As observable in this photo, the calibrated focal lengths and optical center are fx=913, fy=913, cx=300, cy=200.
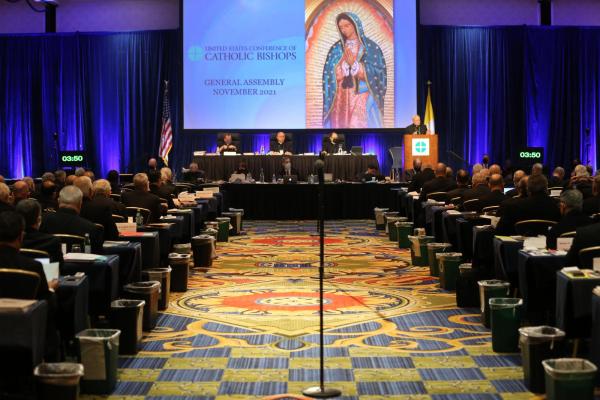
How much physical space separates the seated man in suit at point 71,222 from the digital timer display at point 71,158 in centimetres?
1486

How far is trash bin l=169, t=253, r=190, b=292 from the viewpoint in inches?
368

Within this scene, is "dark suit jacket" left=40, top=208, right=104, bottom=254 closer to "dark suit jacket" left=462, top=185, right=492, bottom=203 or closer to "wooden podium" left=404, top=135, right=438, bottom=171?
"dark suit jacket" left=462, top=185, right=492, bottom=203

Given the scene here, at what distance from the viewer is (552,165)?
2336cm

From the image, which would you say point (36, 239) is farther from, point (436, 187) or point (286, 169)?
point (286, 169)

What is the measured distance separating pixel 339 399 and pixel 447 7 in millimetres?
19568

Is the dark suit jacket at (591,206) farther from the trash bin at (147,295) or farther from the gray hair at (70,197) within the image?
the gray hair at (70,197)

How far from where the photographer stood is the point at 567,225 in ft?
22.6

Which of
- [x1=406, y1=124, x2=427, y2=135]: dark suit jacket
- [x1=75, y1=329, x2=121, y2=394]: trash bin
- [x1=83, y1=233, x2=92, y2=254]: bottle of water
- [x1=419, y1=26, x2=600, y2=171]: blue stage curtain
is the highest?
[x1=419, y1=26, x2=600, y2=171]: blue stage curtain

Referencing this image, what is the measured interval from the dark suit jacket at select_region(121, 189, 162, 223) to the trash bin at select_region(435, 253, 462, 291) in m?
3.33

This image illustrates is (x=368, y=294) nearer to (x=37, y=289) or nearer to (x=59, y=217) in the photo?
(x=59, y=217)

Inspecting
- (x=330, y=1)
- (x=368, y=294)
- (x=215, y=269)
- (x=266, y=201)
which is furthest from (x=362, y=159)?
(x=368, y=294)

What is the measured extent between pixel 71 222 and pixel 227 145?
43.8ft

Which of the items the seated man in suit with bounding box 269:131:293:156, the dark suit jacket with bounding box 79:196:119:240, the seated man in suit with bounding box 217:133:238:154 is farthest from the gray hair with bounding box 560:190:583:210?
the seated man in suit with bounding box 217:133:238:154

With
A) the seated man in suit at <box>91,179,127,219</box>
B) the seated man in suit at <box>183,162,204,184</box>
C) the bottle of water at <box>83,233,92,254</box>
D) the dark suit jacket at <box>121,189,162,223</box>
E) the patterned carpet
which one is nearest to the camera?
the patterned carpet
